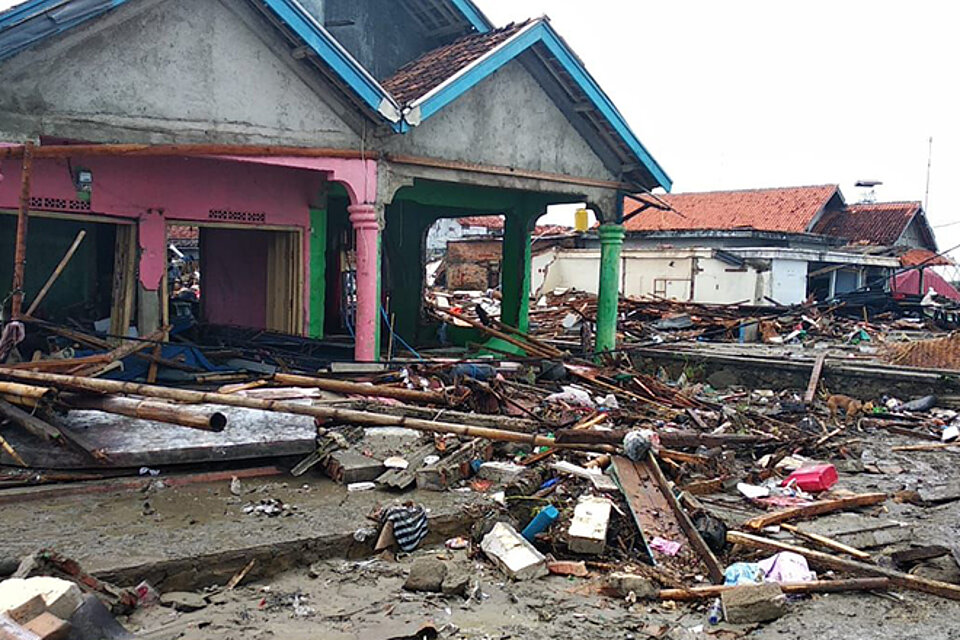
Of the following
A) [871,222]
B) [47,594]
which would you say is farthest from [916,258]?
[47,594]

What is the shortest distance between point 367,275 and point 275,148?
1.98 m

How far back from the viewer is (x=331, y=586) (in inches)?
197

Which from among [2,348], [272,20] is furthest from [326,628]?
[272,20]

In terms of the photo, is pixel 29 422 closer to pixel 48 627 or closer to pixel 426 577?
pixel 48 627

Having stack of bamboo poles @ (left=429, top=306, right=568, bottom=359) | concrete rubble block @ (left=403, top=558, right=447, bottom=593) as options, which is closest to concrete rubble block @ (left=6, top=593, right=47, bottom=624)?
concrete rubble block @ (left=403, top=558, right=447, bottom=593)

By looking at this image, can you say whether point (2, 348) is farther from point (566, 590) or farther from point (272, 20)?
point (566, 590)

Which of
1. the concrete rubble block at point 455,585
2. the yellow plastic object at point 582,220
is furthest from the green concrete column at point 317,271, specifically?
the concrete rubble block at point 455,585

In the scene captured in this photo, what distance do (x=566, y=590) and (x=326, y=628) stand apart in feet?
5.20

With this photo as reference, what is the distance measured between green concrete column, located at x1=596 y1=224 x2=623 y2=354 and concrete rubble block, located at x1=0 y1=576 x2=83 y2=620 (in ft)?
34.0

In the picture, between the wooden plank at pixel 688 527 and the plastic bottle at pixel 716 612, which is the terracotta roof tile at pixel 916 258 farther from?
the plastic bottle at pixel 716 612

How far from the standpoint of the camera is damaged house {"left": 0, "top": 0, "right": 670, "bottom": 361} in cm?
794

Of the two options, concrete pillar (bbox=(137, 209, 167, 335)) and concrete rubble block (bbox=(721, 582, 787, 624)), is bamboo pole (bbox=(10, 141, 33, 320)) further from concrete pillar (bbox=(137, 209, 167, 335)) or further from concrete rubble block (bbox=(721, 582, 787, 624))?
concrete rubble block (bbox=(721, 582, 787, 624))

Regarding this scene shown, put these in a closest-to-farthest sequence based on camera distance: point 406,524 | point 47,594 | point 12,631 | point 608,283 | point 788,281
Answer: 1. point 12,631
2. point 47,594
3. point 406,524
4. point 608,283
5. point 788,281

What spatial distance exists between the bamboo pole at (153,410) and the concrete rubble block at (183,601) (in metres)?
1.20
